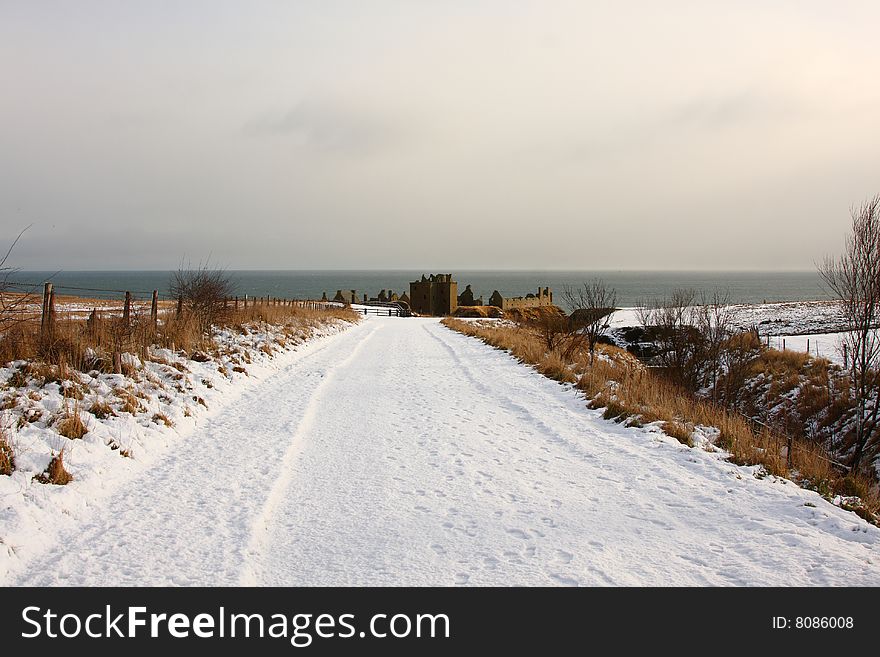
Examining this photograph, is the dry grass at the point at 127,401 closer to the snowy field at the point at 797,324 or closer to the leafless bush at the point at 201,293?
the leafless bush at the point at 201,293

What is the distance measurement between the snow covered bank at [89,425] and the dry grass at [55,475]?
0.07m

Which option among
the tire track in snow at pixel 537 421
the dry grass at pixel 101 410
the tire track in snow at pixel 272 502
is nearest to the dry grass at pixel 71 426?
the dry grass at pixel 101 410

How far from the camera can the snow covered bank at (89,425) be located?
5.37 m

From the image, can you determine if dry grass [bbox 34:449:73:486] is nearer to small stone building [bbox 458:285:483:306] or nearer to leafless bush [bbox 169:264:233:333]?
leafless bush [bbox 169:264:233:333]

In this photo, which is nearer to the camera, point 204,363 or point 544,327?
point 204,363

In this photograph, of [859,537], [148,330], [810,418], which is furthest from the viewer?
[810,418]

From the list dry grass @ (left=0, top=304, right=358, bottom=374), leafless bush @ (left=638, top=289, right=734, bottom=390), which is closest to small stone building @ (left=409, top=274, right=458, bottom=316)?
leafless bush @ (left=638, top=289, right=734, bottom=390)

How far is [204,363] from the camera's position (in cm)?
1337

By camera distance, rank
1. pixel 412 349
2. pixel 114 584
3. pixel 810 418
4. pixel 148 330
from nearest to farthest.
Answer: pixel 114 584, pixel 148 330, pixel 810 418, pixel 412 349

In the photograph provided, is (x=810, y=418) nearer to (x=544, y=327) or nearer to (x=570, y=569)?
(x=544, y=327)

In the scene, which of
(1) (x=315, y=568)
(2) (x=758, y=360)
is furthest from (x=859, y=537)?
(2) (x=758, y=360)

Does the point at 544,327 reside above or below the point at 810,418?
above

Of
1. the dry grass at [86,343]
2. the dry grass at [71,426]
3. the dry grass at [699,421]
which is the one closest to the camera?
the dry grass at [71,426]
